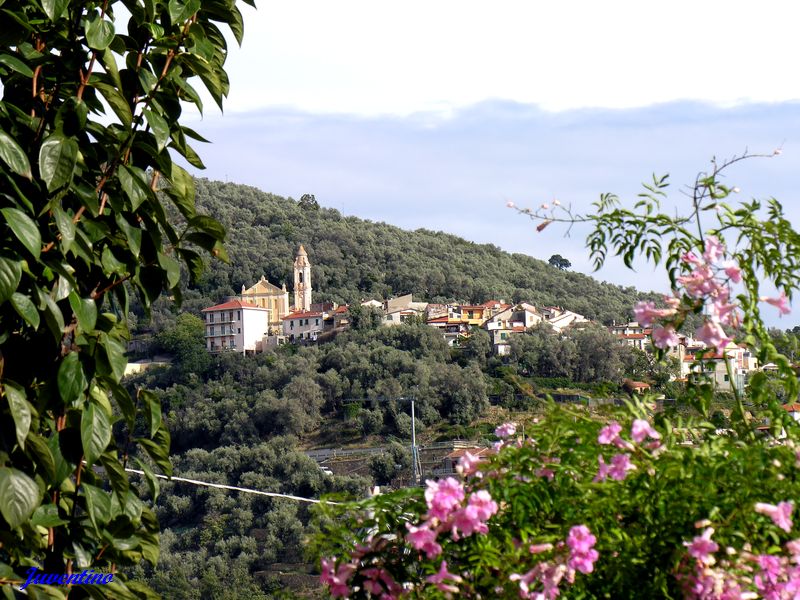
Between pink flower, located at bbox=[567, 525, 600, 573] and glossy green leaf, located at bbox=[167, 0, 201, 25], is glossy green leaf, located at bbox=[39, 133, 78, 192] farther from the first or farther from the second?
pink flower, located at bbox=[567, 525, 600, 573]

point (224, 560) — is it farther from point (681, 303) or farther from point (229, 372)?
point (681, 303)

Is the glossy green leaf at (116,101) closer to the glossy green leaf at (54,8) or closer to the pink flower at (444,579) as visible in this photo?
the glossy green leaf at (54,8)

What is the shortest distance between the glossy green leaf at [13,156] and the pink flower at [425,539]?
0.71 meters

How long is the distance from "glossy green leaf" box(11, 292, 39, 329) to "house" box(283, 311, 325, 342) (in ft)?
170

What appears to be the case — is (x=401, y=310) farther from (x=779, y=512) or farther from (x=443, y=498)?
(x=779, y=512)

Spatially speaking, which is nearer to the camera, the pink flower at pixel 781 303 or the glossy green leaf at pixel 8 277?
the glossy green leaf at pixel 8 277

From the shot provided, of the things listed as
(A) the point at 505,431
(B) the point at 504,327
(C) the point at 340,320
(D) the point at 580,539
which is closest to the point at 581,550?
Answer: (D) the point at 580,539

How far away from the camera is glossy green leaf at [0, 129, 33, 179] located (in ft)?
4.83

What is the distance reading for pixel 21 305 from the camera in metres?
1.47

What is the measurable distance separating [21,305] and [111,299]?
35cm

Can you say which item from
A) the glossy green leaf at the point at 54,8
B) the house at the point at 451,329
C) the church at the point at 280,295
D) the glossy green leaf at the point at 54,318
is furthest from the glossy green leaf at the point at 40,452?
the church at the point at 280,295

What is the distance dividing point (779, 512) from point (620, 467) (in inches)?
7.5

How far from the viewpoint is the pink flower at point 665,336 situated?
62.8 inches

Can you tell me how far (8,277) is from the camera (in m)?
1.43
